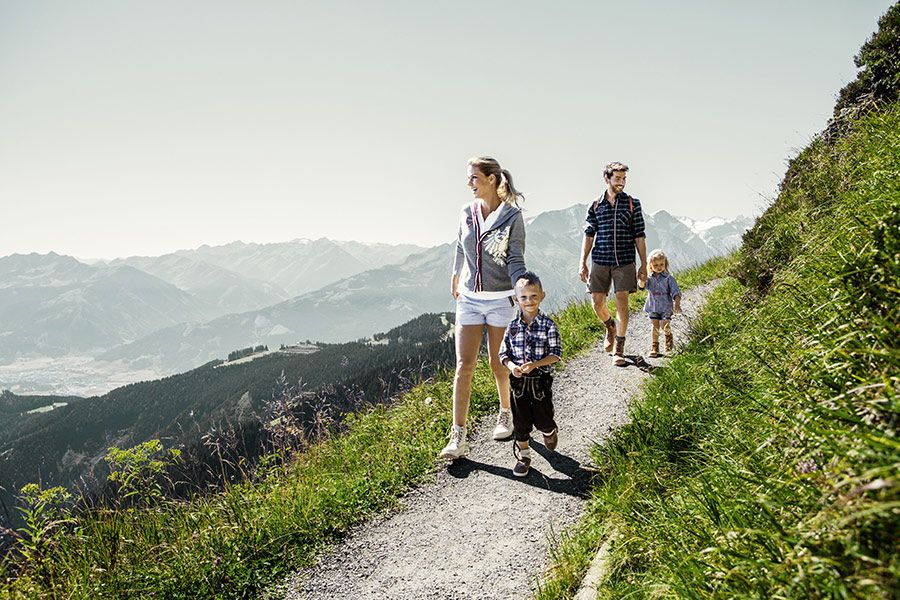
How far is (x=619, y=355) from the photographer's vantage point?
860 cm

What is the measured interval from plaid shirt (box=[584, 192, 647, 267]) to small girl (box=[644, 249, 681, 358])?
3.34 feet

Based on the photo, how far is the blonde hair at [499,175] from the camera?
575cm

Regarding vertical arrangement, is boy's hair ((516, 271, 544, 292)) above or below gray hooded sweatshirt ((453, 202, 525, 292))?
below

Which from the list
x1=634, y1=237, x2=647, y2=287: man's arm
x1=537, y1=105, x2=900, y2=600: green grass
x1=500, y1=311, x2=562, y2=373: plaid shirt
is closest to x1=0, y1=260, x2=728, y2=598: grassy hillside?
x1=500, y1=311, x2=562, y2=373: plaid shirt

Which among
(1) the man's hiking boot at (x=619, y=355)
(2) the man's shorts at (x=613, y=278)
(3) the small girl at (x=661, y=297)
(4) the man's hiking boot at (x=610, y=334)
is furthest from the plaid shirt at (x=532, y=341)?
(4) the man's hiking boot at (x=610, y=334)

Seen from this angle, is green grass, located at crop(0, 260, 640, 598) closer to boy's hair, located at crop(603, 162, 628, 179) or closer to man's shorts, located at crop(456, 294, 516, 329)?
man's shorts, located at crop(456, 294, 516, 329)

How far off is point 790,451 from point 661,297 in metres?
6.62

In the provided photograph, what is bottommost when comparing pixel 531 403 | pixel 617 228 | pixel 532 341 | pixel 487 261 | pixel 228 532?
pixel 228 532

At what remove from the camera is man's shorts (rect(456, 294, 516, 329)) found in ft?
19.1

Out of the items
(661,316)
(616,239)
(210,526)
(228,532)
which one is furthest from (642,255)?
(210,526)

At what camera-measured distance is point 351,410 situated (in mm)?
9531

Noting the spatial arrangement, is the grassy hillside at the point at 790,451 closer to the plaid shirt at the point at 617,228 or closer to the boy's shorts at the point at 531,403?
the boy's shorts at the point at 531,403

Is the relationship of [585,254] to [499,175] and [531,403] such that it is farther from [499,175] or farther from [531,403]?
[531,403]

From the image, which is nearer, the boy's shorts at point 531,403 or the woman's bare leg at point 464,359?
the boy's shorts at point 531,403
